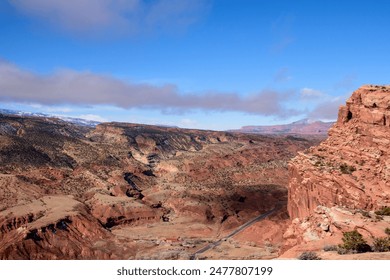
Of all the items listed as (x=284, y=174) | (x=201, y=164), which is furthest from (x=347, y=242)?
(x=201, y=164)

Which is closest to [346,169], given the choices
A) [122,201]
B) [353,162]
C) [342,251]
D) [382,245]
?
[353,162]

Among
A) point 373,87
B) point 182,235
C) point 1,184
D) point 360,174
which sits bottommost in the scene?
point 182,235

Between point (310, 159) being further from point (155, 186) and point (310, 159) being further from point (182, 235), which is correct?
point (155, 186)

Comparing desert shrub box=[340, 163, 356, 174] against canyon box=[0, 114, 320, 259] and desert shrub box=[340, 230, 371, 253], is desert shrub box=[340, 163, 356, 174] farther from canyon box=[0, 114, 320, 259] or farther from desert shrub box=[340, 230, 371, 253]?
desert shrub box=[340, 230, 371, 253]

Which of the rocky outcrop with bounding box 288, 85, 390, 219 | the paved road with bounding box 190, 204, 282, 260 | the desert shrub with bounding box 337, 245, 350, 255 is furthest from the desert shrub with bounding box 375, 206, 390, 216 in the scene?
the paved road with bounding box 190, 204, 282, 260
